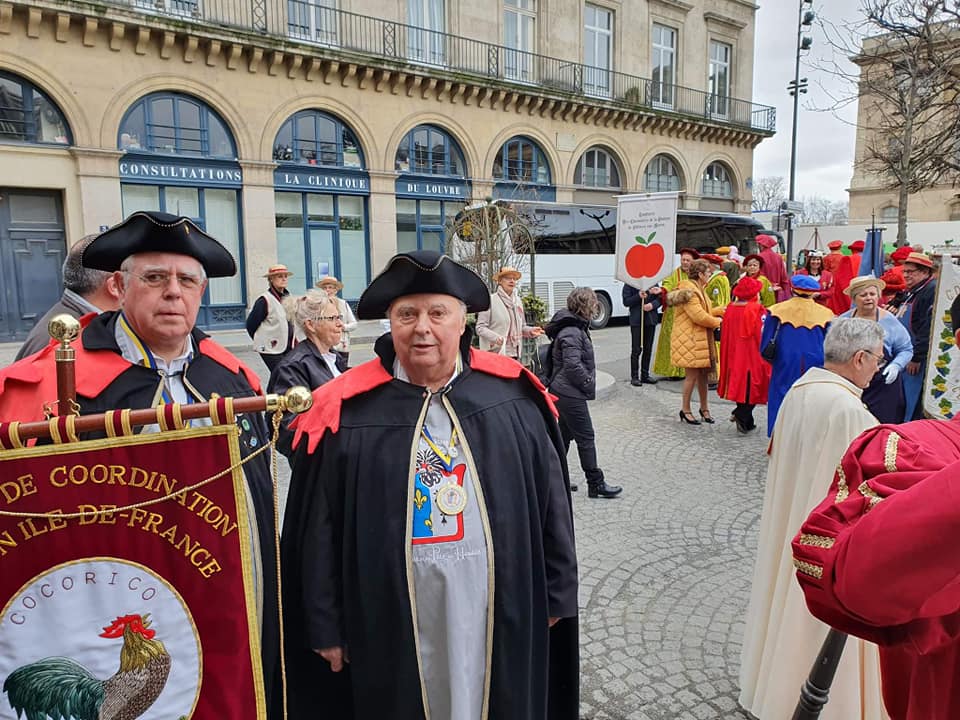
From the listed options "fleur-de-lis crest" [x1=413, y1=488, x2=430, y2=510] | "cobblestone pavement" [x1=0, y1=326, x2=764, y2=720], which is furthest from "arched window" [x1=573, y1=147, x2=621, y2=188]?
"fleur-de-lis crest" [x1=413, y1=488, x2=430, y2=510]

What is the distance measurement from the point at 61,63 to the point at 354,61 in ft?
23.5

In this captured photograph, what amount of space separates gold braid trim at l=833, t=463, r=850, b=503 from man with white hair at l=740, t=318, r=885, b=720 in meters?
1.47

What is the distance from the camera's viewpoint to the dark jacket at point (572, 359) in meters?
5.74

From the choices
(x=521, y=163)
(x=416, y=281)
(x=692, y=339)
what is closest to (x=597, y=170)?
(x=521, y=163)

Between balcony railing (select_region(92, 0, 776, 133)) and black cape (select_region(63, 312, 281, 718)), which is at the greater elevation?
balcony railing (select_region(92, 0, 776, 133))

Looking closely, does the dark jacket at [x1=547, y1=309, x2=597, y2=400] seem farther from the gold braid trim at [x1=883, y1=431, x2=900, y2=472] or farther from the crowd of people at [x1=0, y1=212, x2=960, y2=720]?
the gold braid trim at [x1=883, y1=431, x2=900, y2=472]

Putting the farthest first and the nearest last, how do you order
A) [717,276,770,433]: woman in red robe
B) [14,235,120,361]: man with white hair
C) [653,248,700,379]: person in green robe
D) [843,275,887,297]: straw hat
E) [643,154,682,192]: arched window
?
[643,154,682,192]: arched window < [653,248,700,379]: person in green robe < [717,276,770,433]: woman in red robe < [843,275,887,297]: straw hat < [14,235,120,361]: man with white hair

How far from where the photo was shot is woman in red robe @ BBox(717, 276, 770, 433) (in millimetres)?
8023

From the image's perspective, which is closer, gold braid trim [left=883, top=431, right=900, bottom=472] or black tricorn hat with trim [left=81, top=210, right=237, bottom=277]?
gold braid trim [left=883, top=431, right=900, bottom=472]

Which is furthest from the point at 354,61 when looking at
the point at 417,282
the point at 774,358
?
the point at 417,282

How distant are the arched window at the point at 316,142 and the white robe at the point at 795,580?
1793 centimetres

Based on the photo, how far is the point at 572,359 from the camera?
226 inches

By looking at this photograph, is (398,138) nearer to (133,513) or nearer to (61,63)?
(61,63)

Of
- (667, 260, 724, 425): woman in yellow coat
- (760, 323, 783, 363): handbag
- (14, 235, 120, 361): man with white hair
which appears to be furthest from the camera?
(667, 260, 724, 425): woman in yellow coat
